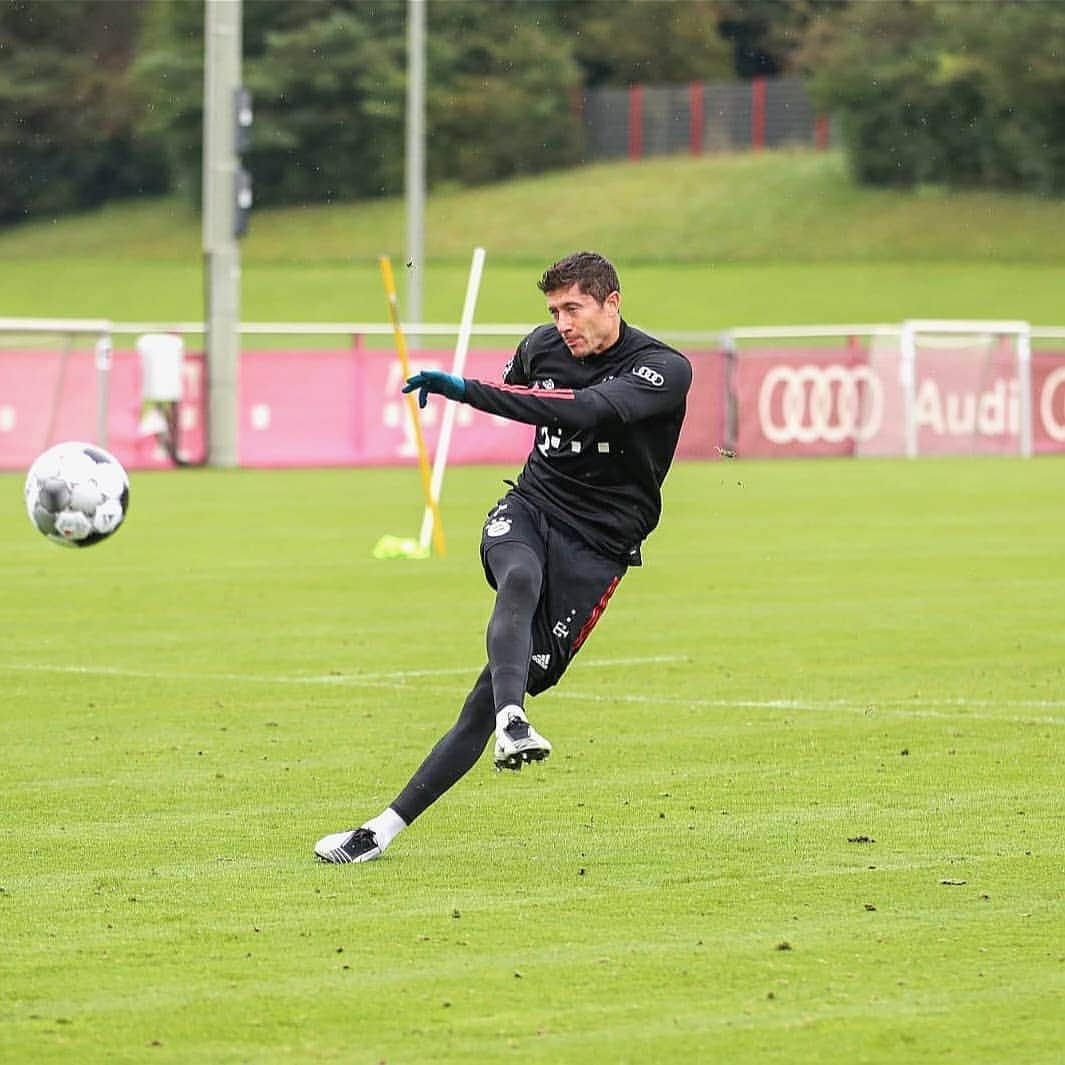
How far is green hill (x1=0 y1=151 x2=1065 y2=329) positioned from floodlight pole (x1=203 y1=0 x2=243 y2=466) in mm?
31867

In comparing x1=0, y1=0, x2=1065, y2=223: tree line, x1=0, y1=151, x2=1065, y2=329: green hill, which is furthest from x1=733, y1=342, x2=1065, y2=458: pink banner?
x1=0, y1=0, x2=1065, y2=223: tree line

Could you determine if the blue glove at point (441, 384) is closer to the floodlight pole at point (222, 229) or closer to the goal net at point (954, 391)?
the floodlight pole at point (222, 229)

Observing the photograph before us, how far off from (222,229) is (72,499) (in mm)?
19856

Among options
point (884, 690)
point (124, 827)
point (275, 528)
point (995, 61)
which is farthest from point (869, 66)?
point (124, 827)

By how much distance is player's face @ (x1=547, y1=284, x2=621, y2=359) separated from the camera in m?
8.55

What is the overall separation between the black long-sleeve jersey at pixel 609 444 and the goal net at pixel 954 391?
26670mm

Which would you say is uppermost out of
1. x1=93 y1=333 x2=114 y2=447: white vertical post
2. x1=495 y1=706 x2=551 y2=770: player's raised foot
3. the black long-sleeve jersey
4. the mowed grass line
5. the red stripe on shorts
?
the black long-sleeve jersey

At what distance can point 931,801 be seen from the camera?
973cm

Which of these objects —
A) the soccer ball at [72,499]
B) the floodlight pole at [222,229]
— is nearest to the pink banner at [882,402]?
the floodlight pole at [222,229]

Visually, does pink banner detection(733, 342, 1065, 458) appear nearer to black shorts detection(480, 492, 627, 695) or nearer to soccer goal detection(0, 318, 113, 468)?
soccer goal detection(0, 318, 113, 468)

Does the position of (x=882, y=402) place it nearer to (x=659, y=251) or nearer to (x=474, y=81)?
(x=659, y=251)

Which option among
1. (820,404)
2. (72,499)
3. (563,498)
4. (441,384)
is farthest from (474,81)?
(441,384)

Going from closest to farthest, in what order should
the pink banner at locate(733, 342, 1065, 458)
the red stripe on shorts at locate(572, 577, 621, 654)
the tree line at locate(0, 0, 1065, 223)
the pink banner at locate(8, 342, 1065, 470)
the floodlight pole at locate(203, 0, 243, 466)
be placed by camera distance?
the red stripe on shorts at locate(572, 577, 621, 654)
the pink banner at locate(8, 342, 1065, 470)
the floodlight pole at locate(203, 0, 243, 466)
the pink banner at locate(733, 342, 1065, 458)
the tree line at locate(0, 0, 1065, 223)

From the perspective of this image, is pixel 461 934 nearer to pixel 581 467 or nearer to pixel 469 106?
pixel 581 467
